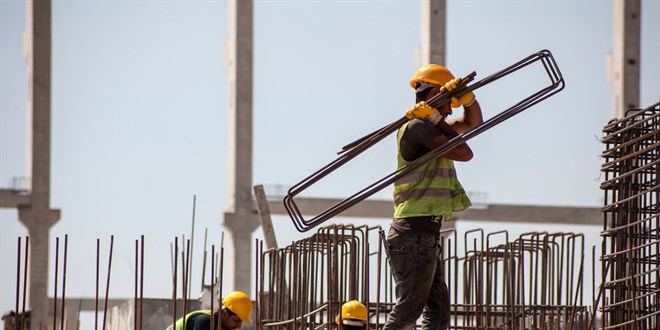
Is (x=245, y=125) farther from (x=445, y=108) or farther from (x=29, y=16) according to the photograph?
(x=445, y=108)

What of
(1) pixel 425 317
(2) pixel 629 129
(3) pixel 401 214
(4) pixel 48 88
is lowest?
(1) pixel 425 317

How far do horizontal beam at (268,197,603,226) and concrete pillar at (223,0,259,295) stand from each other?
93cm

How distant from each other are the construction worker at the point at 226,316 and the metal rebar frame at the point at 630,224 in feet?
10.0

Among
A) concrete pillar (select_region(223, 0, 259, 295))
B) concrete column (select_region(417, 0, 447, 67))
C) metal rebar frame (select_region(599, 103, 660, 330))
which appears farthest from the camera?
concrete pillar (select_region(223, 0, 259, 295))

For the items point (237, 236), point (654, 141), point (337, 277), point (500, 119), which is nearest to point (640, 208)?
point (654, 141)

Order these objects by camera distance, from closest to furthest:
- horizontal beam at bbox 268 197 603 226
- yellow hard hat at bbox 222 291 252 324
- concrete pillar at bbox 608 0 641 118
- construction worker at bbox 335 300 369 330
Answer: construction worker at bbox 335 300 369 330 → yellow hard hat at bbox 222 291 252 324 → horizontal beam at bbox 268 197 603 226 → concrete pillar at bbox 608 0 641 118

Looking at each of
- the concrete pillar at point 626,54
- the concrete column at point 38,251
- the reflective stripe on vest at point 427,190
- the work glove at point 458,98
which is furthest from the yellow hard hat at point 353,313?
the concrete pillar at point 626,54

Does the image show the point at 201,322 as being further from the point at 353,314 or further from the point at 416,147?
the point at 416,147

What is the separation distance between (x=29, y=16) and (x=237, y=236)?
740 cm

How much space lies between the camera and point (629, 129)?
949 cm

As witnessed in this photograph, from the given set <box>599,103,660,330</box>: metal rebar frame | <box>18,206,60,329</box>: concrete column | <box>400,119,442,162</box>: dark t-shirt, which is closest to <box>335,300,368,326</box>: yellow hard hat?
<box>599,103,660,330</box>: metal rebar frame

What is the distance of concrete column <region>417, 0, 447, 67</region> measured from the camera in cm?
3108

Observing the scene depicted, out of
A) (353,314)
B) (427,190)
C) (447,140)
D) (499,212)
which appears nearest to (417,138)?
(447,140)

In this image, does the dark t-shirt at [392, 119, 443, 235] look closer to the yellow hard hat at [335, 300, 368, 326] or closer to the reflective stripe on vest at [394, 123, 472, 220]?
the reflective stripe on vest at [394, 123, 472, 220]
